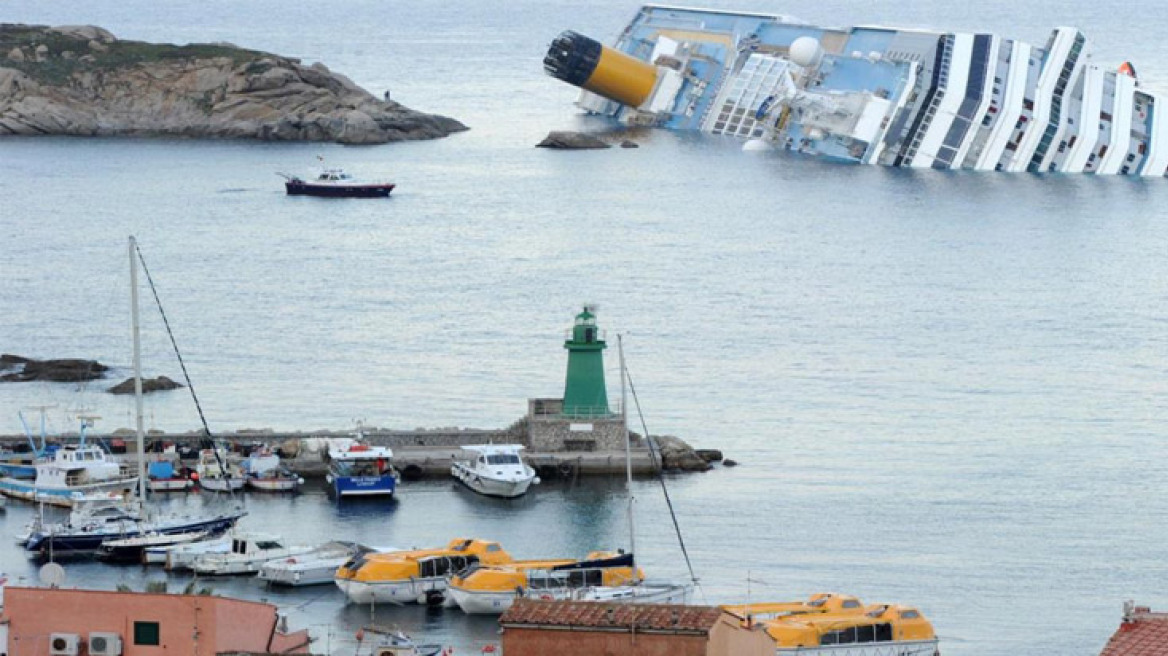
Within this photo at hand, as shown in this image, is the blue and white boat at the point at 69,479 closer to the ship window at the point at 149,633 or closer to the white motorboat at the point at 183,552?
the white motorboat at the point at 183,552

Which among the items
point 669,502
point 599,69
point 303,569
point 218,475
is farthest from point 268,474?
point 599,69

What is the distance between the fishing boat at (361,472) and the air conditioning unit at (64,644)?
24.4 m

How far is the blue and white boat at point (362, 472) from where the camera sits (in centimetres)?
4784

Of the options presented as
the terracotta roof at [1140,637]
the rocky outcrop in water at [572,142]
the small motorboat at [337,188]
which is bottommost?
the terracotta roof at [1140,637]

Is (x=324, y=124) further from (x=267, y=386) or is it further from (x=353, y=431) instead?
(x=353, y=431)

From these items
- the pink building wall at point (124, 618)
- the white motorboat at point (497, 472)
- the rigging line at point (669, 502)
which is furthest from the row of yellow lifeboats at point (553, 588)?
the pink building wall at point (124, 618)

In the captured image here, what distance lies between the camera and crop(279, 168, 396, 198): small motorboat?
9962 centimetres

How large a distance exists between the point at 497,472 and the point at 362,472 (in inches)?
82.3

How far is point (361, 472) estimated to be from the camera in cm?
4819

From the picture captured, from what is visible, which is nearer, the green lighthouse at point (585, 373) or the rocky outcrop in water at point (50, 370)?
the green lighthouse at point (585, 373)

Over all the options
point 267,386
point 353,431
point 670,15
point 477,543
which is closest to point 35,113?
point 670,15

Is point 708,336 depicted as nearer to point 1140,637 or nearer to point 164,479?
point 164,479

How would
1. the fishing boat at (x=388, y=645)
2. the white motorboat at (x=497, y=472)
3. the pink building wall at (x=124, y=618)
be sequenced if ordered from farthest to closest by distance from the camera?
the white motorboat at (x=497, y=472) → the fishing boat at (x=388, y=645) → the pink building wall at (x=124, y=618)

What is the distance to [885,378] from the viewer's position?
6162 cm
